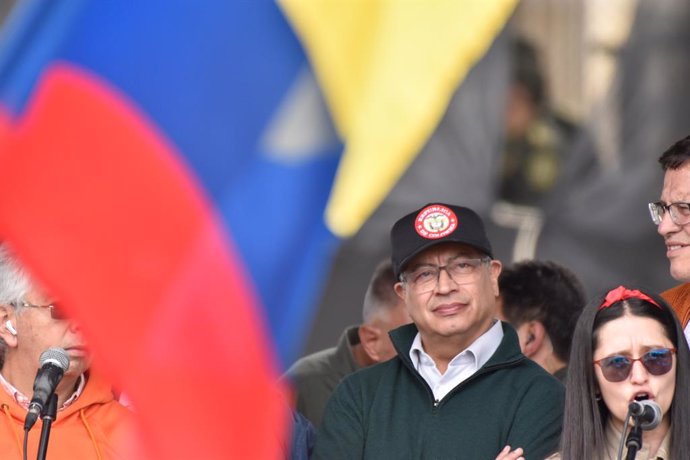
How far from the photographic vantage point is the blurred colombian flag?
5.15m

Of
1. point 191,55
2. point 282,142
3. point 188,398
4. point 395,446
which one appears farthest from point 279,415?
point 191,55

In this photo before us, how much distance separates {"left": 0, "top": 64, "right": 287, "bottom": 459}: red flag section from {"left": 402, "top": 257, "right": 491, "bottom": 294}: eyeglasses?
28.9 inches

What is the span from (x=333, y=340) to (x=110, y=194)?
163 cm

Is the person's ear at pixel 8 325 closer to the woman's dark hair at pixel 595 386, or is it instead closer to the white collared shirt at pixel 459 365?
the white collared shirt at pixel 459 365

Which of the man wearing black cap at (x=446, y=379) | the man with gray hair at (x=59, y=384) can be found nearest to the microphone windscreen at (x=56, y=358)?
the man with gray hair at (x=59, y=384)

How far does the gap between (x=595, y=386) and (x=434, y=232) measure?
0.77 m

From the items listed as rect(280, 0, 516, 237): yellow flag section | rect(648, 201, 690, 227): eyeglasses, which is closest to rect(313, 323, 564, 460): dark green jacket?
rect(648, 201, 690, 227): eyeglasses

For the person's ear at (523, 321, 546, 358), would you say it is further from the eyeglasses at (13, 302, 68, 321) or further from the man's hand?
the eyeglasses at (13, 302, 68, 321)

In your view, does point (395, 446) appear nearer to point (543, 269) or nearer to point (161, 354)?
point (161, 354)

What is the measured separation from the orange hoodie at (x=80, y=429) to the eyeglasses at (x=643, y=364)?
5.54 ft

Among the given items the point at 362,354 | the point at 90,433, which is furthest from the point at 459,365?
the point at 362,354

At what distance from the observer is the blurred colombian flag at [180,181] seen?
16.9ft

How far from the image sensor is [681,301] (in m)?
4.80

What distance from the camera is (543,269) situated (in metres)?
5.65
